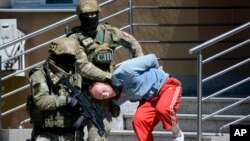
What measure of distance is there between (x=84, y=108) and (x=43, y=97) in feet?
1.37

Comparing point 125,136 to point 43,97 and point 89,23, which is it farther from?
point 43,97

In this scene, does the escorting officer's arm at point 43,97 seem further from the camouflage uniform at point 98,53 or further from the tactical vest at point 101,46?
the tactical vest at point 101,46

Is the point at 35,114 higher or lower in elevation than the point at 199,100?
higher

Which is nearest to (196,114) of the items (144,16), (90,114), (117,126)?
(117,126)

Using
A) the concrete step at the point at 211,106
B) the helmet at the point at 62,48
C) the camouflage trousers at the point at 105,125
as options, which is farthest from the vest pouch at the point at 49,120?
the concrete step at the point at 211,106

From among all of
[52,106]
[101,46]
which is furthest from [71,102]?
[101,46]

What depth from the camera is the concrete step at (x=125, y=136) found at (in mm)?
10730

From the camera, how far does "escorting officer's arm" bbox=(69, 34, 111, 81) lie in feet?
32.3

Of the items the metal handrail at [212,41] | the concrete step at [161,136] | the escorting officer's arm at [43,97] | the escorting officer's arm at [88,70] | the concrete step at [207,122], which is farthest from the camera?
the concrete step at [207,122]

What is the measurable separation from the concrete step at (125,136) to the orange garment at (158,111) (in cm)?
77

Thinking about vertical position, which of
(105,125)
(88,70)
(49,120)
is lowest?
(105,125)

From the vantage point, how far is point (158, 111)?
10039 mm

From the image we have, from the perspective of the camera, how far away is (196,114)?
A: 1152 centimetres

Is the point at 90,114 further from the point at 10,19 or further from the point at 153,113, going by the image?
the point at 10,19
